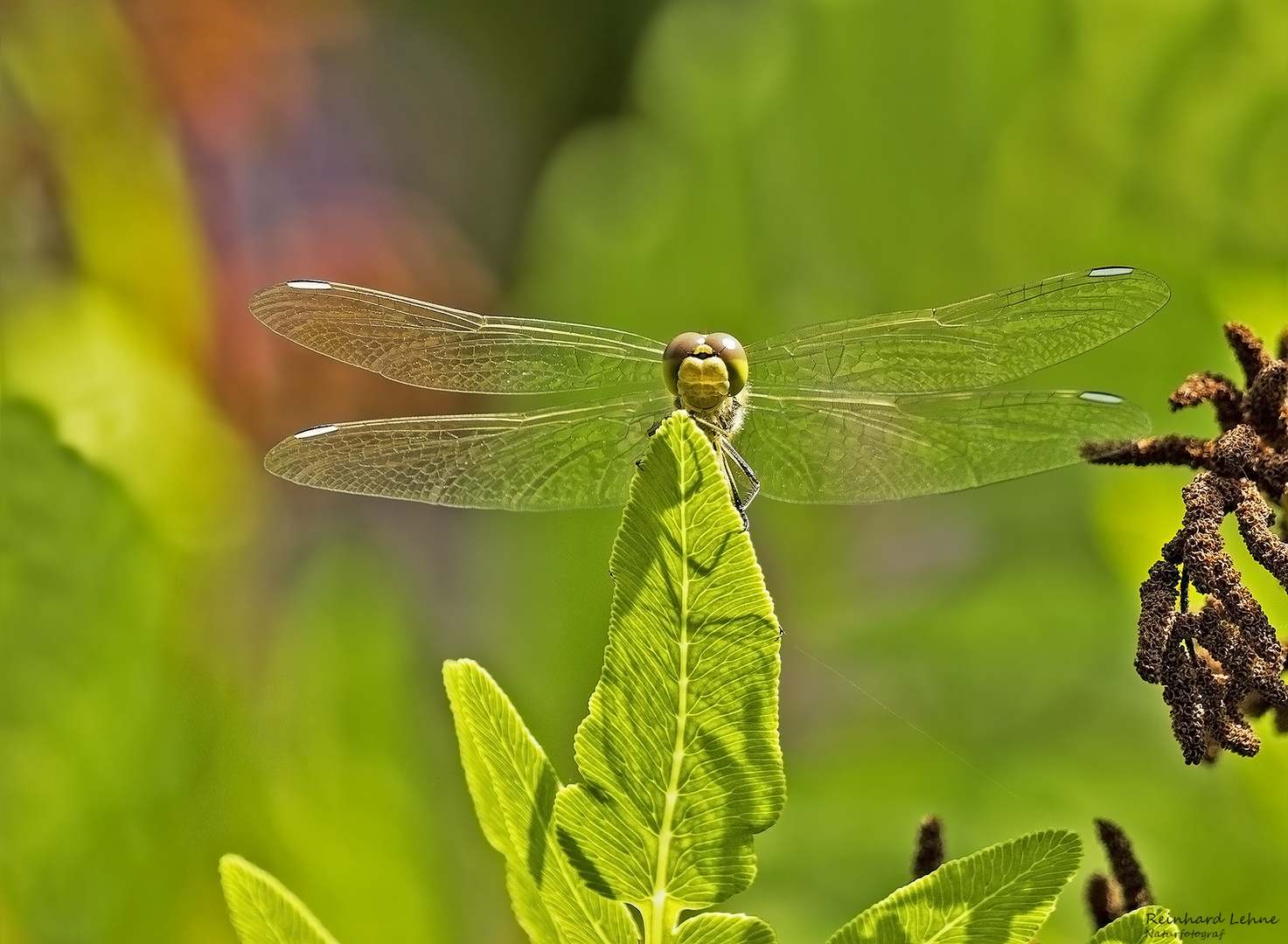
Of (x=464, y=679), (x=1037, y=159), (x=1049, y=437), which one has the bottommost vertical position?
(x=464, y=679)

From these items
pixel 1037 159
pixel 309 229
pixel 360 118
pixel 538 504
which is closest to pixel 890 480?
pixel 538 504

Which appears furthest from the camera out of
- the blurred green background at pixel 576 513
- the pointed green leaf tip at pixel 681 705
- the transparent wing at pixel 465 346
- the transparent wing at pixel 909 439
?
the blurred green background at pixel 576 513

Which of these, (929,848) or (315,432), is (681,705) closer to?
(929,848)

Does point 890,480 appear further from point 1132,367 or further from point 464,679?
point 464,679

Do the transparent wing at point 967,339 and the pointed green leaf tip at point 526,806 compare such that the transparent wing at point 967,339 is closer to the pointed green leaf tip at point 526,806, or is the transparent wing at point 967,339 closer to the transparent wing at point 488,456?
the transparent wing at point 488,456

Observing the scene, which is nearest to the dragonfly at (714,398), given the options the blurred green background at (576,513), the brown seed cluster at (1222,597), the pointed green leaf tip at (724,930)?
the blurred green background at (576,513)

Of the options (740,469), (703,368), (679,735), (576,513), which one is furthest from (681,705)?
(576,513)
